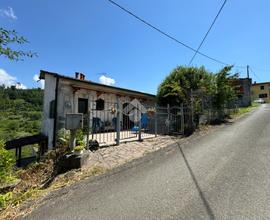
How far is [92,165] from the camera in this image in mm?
5098

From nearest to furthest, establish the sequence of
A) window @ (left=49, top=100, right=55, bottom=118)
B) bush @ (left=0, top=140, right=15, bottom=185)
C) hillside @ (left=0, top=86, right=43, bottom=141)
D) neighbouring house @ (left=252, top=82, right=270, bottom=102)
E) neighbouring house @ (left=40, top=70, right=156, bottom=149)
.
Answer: bush @ (left=0, top=140, right=15, bottom=185)
neighbouring house @ (left=40, top=70, right=156, bottom=149)
window @ (left=49, top=100, right=55, bottom=118)
hillside @ (left=0, top=86, right=43, bottom=141)
neighbouring house @ (left=252, top=82, right=270, bottom=102)

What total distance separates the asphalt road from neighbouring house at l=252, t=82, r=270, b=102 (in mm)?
59723

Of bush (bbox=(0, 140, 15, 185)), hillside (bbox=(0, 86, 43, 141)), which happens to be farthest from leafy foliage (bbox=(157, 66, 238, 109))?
hillside (bbox=(0, 86, 43, 141))

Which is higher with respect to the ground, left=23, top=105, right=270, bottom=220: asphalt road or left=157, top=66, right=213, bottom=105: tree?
left=157, top=66, right=213, bottom=105: tree

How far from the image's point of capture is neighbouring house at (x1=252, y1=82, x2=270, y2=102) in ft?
183

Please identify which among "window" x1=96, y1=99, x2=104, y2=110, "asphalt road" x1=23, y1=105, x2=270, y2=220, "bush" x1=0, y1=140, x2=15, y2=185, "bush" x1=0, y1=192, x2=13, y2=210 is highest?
"window" x1=96, y1=99, x2=104, y2=110

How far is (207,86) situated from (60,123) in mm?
9516

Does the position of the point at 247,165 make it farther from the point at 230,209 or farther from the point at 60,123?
the point at 60,123

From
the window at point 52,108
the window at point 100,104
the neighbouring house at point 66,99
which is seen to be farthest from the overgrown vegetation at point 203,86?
the window at point 52,108

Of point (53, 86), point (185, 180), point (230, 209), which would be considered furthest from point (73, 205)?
point (53, 86)

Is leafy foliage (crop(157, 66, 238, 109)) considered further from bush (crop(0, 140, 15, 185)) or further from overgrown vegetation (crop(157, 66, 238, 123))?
bush (crop(0, 140, 15, 185))

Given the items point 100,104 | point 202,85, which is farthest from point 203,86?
point 100,104

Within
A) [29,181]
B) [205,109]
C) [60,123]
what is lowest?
A: [29,181]

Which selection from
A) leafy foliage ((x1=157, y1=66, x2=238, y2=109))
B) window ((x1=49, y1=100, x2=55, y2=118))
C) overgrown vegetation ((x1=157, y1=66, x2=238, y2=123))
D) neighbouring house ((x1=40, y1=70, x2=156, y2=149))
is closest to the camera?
neighbouring house ((x1=40, y1=70, x2=156, y2=149))
